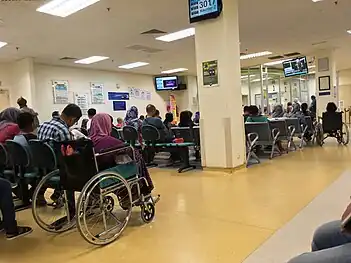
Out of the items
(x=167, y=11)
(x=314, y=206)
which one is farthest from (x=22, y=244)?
(x=167, y=11)

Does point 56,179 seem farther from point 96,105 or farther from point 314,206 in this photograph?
point 96,105

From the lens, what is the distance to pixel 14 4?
18.7ft

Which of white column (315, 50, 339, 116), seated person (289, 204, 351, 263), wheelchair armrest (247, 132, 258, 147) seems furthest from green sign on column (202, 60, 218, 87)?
white column (315, 50, 339, 116)

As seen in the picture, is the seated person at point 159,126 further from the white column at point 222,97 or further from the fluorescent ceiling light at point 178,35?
the fluorescent ceiling light at point 178,35

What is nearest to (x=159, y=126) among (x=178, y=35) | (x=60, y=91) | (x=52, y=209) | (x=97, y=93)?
(x=52, y=209)

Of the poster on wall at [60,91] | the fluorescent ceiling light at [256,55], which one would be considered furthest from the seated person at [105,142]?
the fluorescent ceiling light at [256,55]

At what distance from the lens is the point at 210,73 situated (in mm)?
5676

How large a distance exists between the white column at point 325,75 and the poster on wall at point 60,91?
28.4ft

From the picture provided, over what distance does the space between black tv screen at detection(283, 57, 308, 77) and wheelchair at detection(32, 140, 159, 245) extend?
10854mm

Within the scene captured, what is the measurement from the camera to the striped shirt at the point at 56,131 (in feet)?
10.6

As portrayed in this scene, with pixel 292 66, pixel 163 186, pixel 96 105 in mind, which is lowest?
pixel 163 186

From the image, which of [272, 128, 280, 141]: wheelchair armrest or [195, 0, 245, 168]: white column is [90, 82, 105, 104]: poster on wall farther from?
[195, 0, 245, 168]: white column

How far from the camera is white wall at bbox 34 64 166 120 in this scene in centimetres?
1121

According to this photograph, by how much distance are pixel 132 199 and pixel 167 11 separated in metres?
4.58
